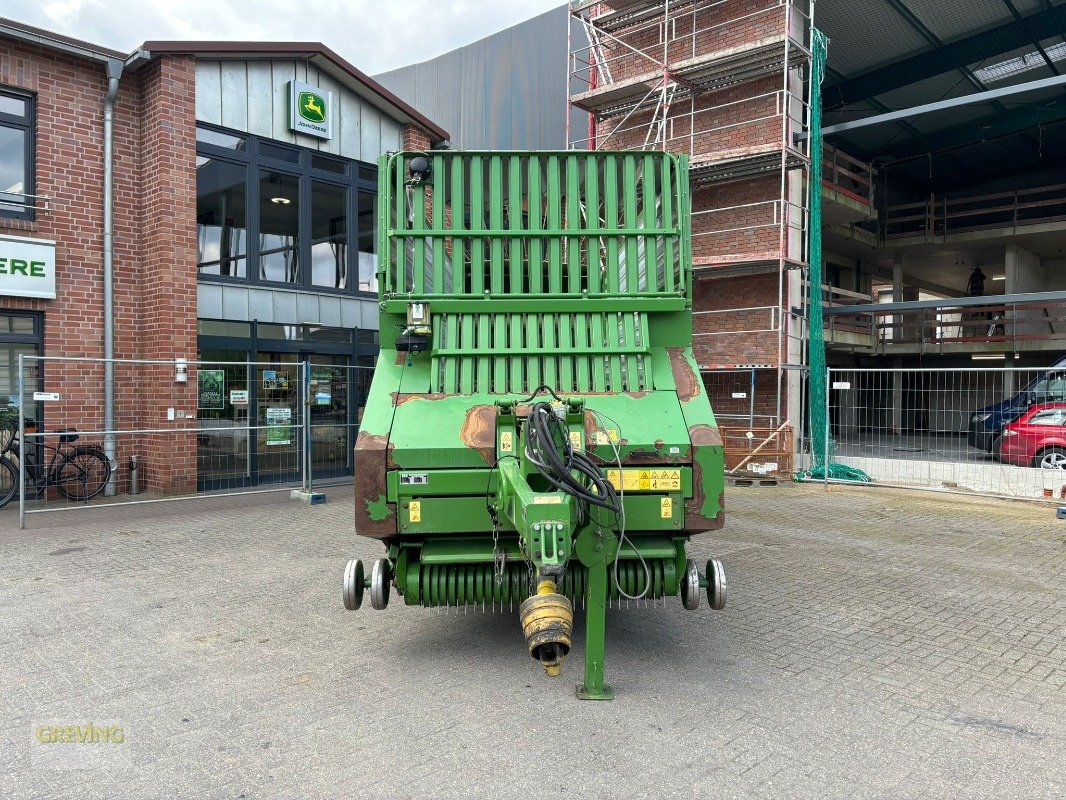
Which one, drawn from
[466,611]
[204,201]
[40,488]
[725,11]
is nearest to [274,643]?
[466,611]

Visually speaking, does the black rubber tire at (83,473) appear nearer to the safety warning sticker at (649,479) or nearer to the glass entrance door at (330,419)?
the glass entrance door at (330,419)

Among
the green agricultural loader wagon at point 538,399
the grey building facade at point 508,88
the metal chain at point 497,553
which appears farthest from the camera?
the grey building facade at point 508,88

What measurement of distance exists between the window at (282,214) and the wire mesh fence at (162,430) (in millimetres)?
1873

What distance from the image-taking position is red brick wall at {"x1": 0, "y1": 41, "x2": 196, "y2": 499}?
36.7ft

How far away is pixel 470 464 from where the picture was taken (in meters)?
4.54

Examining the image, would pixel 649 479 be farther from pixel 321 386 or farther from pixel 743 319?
pixel 743 319

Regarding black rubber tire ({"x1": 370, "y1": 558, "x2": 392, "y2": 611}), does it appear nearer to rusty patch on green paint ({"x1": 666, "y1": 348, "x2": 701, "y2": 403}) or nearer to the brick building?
rusty patch on green paint ({"x1": 666, "y1": 348, "x2": 701, "y2": 403})

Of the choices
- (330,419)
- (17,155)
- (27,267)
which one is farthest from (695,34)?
(27,267)

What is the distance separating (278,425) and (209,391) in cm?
115

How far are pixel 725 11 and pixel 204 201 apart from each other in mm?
11050

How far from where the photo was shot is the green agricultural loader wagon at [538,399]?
4.19 metres

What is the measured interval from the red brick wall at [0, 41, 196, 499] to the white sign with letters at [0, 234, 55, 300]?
0.49 ft

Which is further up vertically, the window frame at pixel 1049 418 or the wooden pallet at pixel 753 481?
the window frame at pixel 1049 418

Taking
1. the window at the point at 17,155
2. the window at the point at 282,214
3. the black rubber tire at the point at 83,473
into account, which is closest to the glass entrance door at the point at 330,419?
the window at the point at 282,214
